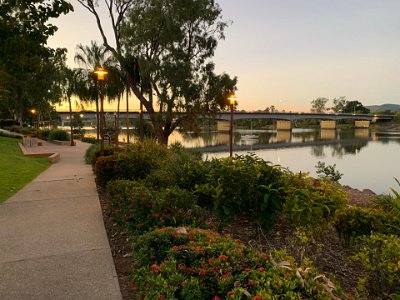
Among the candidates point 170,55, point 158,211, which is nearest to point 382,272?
point 158,211

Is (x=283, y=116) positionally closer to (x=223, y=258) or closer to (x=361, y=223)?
(x=361, y=223)

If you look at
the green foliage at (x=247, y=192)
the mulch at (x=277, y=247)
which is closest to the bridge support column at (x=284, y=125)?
the mulch at (x=277, y=247)

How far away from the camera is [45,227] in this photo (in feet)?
19.0

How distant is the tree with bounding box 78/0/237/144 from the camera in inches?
941

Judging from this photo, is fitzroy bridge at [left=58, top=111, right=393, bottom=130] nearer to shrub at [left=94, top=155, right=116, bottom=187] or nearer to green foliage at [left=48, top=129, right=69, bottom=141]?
green foliage at [left=48, top=129, right=69, bottom=141]

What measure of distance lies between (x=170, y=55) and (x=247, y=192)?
71.5 feet

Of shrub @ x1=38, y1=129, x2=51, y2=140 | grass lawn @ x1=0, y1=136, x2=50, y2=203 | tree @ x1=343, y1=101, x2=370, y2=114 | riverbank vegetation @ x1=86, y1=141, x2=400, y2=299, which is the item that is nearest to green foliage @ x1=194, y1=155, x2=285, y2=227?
riverbank vegetation @ x1=86, y1=141, x2=400, y2=299

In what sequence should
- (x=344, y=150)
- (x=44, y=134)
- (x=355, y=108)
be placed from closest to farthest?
(x=44, y=134)
(x=344, y=150)
(x=355, y=108)

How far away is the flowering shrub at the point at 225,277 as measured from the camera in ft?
7.22

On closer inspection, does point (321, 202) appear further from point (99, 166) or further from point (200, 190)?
point (99, 166)

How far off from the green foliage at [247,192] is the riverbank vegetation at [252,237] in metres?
0.02

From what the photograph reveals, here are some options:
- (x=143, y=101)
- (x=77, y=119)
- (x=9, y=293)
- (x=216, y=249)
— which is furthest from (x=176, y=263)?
(x=77, y=119)

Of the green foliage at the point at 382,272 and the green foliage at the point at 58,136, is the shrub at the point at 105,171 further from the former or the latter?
the green foliage at the point at 58,136

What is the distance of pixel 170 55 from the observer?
2484 centimetres
